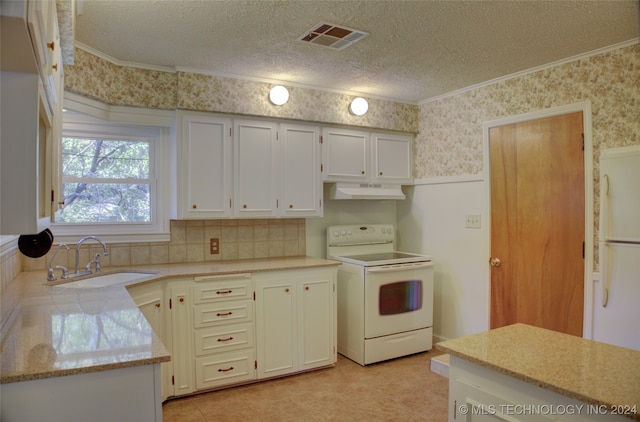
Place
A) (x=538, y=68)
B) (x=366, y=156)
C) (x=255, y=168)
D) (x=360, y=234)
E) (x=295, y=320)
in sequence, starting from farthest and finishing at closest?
(x=360, y=234) < (x=366, y=156) < (x=255, y=168) < (x=295, y=320) < (x=538, y=68)

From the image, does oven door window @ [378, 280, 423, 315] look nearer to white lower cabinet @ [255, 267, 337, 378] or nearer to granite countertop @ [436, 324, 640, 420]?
white lower cabinet @ [255, 267, 337, 378]

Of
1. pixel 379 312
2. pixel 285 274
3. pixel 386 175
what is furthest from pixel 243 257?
pixel 386 175

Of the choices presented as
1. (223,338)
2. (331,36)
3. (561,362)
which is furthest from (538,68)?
(223,338)

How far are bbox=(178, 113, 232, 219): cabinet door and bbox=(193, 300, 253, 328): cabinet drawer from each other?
27.6 inches

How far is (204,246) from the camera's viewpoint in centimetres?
352

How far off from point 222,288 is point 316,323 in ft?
2.75

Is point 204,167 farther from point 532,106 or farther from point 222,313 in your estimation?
point 532,106

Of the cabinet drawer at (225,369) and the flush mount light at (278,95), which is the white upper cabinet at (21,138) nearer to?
the cabinet drawer at (225,369)

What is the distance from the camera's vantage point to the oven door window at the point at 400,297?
11.8 ft

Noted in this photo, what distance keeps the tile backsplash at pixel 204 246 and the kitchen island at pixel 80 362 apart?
127 cm

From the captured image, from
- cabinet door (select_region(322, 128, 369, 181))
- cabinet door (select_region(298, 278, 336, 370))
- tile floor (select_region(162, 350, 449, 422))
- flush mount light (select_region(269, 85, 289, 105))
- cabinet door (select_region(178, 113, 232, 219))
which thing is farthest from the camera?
cabinet door (select_region(322, 128, 369, 181))

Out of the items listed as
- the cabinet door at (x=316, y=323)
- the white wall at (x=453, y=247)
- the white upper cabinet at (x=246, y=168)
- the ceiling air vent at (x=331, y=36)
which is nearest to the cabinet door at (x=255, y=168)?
the white upper cabinet at (x=246, y=168)

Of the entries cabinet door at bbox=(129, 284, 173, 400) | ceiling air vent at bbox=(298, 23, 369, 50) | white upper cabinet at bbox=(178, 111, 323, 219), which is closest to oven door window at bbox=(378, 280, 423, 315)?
white upper cabinet at bbox=(178, 111, 323, 219)

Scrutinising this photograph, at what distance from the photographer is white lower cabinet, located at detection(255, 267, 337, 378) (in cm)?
317
